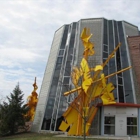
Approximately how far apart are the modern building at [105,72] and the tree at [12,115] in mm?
1926

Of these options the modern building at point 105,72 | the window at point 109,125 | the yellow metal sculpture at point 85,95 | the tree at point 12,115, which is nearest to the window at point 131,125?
→ the modern building at point 105,72

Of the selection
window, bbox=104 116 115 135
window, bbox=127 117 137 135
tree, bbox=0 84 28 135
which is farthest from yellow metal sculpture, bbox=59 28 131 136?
tree, bbox=0 84 28 135

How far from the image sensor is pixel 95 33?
27656mm

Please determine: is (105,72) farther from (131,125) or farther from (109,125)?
(131,125)

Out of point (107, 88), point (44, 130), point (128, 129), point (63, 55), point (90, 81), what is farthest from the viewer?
point (63, 55)

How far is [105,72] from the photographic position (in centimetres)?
2498

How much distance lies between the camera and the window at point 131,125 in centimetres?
1979

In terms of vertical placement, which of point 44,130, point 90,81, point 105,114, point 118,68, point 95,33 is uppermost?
point 95,33

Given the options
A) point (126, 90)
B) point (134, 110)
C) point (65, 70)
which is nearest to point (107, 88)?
point (134, 110)

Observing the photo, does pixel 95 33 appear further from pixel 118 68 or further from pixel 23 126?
pixel 23 126

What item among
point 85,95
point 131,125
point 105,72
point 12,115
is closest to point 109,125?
point 131,125

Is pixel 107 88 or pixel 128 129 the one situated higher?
pixel 107 88

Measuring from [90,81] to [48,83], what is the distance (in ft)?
34.6

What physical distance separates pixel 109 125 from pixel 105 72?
658cm
